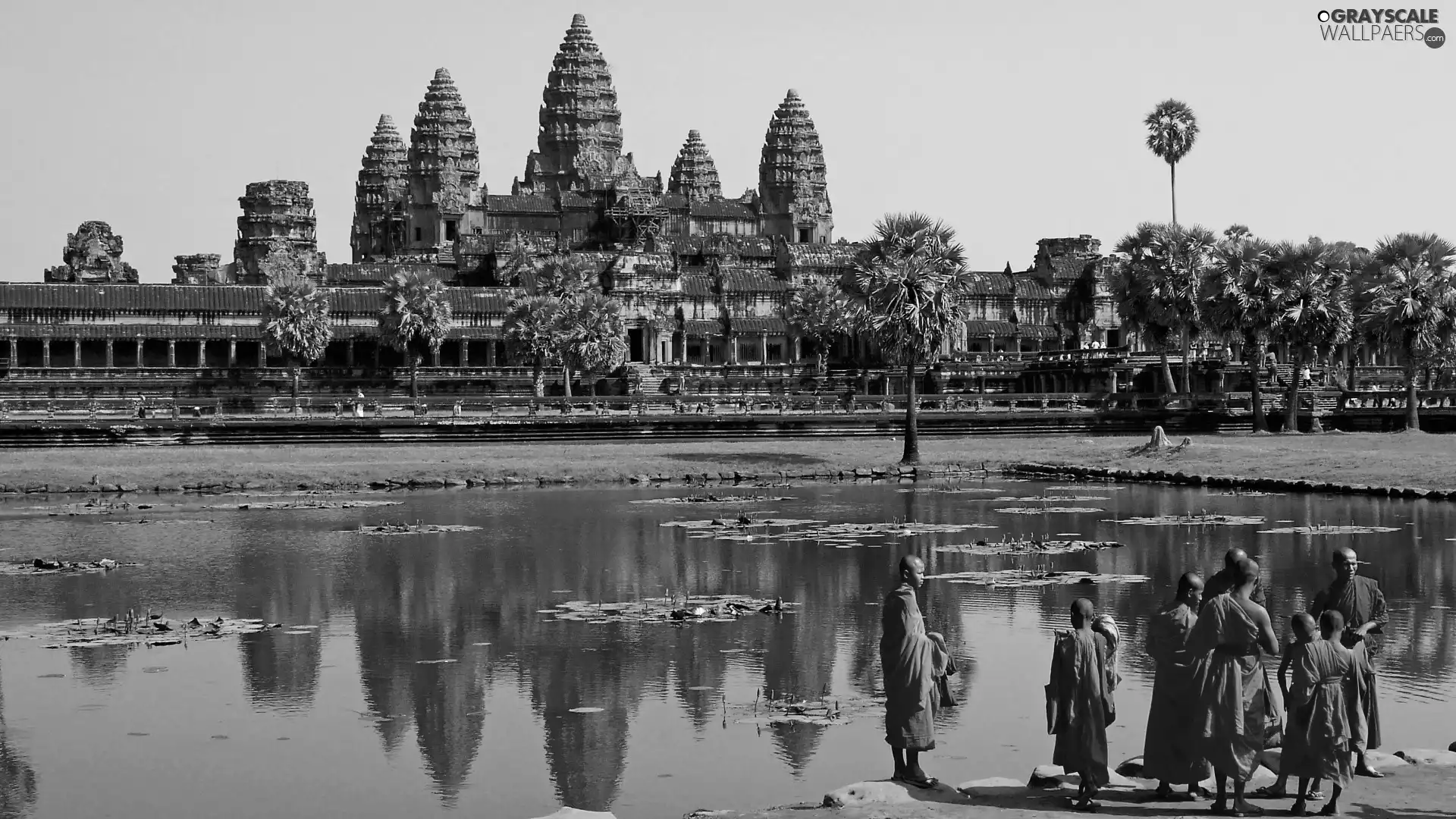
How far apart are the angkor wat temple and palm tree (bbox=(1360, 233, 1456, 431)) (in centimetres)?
1519

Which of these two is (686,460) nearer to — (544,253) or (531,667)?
(531,667)

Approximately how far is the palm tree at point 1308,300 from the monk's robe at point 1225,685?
5577cm

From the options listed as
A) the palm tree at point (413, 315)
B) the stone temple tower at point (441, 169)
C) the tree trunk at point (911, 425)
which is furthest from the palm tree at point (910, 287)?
the stone temple tower at point (441, 169)

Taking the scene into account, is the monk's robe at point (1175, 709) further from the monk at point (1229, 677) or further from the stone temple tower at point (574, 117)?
the stone temple tower at point (574, 117)

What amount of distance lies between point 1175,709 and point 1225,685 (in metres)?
0.47

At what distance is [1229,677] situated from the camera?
1403 cm

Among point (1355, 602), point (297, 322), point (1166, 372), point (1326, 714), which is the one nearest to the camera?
point (1326, 714)

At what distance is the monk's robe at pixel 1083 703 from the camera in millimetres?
14445

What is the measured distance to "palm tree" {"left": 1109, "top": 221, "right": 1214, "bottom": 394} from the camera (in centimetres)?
7869

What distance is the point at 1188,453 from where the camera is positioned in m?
54.6

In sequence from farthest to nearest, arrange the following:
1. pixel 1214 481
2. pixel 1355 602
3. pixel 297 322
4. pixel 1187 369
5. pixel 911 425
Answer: pixel 297 322 → pixel 1187 369 → pixel 911 425 → pixel 1214 481 → pixel 1355 602

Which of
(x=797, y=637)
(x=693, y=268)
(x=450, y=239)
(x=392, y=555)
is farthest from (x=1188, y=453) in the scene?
(x=450, y=239)

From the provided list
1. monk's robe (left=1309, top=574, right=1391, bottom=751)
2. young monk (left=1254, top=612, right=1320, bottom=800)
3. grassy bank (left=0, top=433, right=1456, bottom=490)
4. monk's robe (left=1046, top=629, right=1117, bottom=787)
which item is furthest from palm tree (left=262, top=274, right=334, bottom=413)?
young monk (left=1254, top=612, right=1320, bottom=800)

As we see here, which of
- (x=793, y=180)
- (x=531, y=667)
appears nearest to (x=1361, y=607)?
(x=531, y=667)
